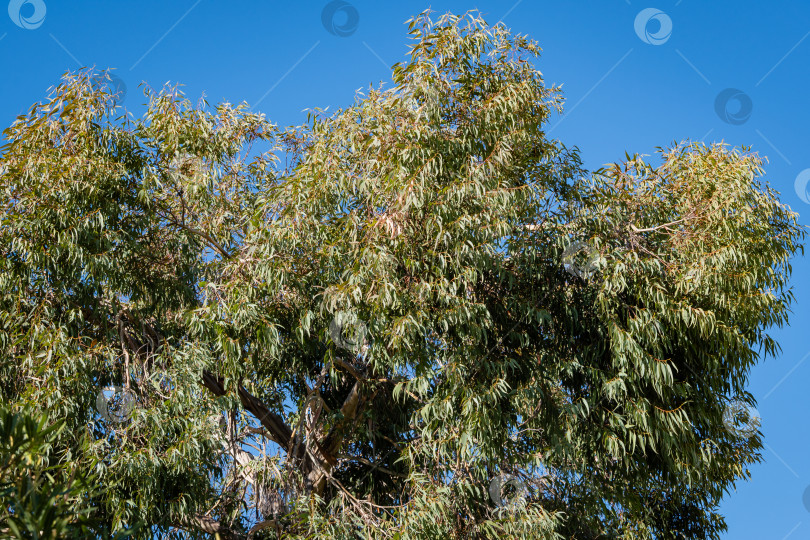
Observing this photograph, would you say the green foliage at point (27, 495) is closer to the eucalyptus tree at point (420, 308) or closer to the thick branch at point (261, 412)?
the eucalyptus tree at point (420, 308)

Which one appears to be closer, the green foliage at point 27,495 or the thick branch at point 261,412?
the green foliage at point 27,495

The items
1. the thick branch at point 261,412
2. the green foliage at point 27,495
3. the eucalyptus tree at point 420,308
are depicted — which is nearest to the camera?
the green foliage at point 27,495

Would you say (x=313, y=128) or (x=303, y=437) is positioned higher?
(x=313, y=128)

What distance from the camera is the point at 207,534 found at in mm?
6730

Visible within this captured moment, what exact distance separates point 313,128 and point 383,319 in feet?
7.32

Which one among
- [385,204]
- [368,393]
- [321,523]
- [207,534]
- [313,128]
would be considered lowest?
[321,523]

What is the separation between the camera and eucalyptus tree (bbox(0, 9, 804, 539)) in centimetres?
589

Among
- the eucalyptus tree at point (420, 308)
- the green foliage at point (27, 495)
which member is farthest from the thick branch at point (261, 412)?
the green foliage at point (27, 495)


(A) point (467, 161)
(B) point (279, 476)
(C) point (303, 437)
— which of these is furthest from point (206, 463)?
(A) point (467, 161)

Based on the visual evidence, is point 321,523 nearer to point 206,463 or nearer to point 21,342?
point 206,463

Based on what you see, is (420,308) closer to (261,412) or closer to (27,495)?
(261,412)

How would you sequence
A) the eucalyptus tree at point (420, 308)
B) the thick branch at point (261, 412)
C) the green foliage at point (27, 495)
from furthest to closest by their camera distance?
1. the thick branch at point (261, 412)
2. the eucalyptus tree at point (420, 308)
3. the green foliage at point (27, 495)

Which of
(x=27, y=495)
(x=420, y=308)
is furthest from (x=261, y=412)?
(x=27, y=495)

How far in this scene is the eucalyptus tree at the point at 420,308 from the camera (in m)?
5.89
